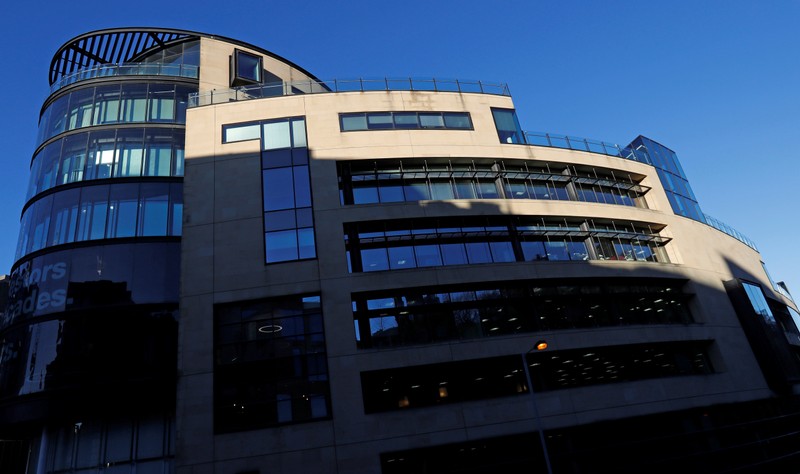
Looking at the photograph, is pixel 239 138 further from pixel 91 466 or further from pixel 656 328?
pixel 656 328

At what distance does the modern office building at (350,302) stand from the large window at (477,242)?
0.46 ft

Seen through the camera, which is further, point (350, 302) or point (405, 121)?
point (405, 121)

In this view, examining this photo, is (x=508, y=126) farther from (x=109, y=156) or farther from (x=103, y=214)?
(x=103, y=214)

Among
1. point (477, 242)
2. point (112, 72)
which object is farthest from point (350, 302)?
point (112, 72)

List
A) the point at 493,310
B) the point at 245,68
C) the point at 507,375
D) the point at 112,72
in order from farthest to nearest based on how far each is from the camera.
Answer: the point at 245,68
the point at 112,72
the point at 493,310
the point at 507,375

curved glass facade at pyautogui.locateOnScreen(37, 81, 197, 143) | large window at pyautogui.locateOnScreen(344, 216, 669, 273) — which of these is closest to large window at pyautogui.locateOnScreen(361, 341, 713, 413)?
large window at pyautogui.locateOnScreen(344, 216, 669, 273)

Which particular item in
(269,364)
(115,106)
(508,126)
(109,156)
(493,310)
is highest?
(115,106)

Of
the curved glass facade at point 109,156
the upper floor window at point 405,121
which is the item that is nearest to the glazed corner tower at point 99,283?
the curved glass facade at point 109,156

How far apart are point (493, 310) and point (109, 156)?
2490cm

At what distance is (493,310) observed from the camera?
2564 cm

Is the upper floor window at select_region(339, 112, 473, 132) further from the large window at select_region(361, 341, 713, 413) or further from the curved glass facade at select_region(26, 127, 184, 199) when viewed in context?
the large window at select_region(361, 341, 713, 413)

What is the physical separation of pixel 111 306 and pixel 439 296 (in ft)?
57.6

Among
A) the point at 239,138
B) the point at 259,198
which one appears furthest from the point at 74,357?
the point at 239,138

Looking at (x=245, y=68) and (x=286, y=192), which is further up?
(x=245, y=68)
